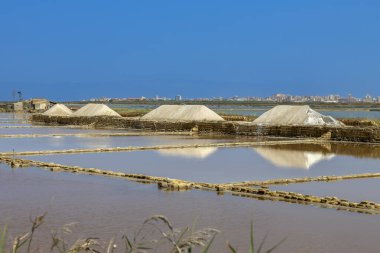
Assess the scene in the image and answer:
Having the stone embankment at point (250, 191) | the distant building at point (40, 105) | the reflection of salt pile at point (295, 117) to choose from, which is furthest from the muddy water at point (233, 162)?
the distant building at point (40, 105)

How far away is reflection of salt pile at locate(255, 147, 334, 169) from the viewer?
991cm

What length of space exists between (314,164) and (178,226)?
5571 mm

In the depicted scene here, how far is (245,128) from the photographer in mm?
18906

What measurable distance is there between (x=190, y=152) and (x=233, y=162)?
2.17 meters

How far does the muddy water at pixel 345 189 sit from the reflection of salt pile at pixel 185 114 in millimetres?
14869

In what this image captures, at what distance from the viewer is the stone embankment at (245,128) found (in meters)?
16.0

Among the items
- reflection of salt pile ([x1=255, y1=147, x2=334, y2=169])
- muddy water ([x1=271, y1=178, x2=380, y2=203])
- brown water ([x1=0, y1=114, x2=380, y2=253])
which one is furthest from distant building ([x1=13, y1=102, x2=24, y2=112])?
muddy water ([x1=271, y1=178, x2=380, y2=203])

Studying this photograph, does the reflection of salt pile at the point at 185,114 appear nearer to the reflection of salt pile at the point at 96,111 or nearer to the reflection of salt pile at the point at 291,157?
the reflection of salt pile at the point at 96,111

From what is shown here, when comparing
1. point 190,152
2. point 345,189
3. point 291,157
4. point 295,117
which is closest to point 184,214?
point 345,189

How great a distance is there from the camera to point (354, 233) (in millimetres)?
4598

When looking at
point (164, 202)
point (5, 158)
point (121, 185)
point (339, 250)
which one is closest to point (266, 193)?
point (164, 202)

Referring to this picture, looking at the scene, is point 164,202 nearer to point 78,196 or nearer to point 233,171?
point 78,196

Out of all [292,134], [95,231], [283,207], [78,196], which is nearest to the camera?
[95,231]

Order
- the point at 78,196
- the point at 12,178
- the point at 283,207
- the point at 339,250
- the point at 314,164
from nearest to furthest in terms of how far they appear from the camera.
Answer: the point at 339,250, the point at 283,207, the point at 78,196, the point at 12,178, the point at 314,164
